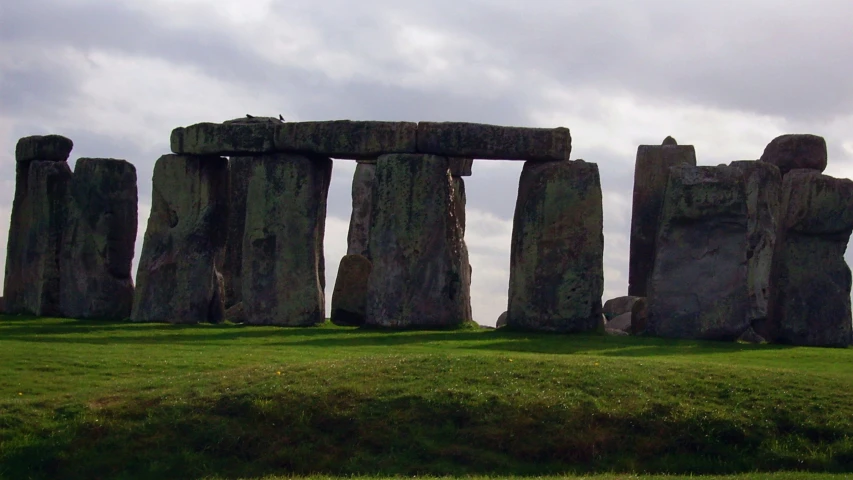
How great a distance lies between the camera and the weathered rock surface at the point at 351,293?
32938 mm

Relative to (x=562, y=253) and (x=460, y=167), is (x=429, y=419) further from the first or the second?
(x=460, y=167)

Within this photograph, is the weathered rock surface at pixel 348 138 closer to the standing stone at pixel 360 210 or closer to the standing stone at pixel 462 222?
the standing stone at pixel 462 222

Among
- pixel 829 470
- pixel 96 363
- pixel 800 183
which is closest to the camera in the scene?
pixel 829 470

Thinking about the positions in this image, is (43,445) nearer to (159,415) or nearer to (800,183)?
(159,415)

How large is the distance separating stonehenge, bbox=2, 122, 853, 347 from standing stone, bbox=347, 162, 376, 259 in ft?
→ 27.8

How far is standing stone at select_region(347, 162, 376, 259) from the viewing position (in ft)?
142

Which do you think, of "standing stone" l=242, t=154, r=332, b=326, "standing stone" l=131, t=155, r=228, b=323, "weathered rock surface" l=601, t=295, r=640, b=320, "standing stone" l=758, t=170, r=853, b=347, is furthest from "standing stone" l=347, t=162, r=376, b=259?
"standing stone" l=758, t=170, r=853, b=347

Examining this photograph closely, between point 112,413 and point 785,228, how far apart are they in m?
16.1

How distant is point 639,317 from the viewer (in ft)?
105

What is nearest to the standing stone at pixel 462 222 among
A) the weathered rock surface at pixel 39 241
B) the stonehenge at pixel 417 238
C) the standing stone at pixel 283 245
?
the stonehenge at pixel 417 238

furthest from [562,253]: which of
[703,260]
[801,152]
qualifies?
[801,152]

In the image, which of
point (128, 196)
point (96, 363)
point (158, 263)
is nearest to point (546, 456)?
point (96, 363)

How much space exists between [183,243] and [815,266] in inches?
530

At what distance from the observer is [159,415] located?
65.9 ft
